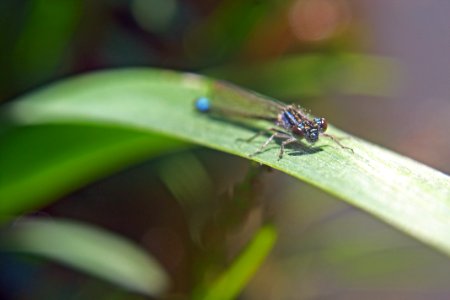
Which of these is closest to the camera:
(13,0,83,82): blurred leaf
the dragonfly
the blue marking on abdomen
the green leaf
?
the green leaf

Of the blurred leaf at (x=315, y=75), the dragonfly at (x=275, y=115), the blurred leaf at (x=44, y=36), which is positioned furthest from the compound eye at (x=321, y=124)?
the blurred leaf at (x=44, y=36)

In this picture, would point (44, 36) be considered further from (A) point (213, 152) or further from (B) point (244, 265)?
(B) point (244, 265)

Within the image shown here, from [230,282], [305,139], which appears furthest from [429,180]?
[230,282]

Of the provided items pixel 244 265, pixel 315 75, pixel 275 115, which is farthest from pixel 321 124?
pixel 315 75

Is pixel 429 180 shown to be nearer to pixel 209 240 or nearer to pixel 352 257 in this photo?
pixel 209 240

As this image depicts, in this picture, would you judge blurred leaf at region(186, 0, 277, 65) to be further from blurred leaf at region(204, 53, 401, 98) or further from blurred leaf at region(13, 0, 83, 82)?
blurred leaf at region(13, 0, 83, 82)

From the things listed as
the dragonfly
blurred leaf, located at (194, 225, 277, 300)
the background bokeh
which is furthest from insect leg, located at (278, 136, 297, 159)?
the background bokeh

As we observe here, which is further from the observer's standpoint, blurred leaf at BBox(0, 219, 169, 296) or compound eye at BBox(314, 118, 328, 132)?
blurred leaf at BBox(0, 219, 169, 296)
